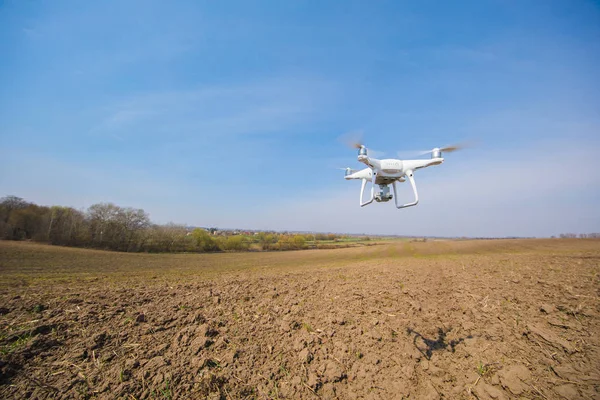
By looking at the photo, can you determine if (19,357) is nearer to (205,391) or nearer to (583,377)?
(205,391)

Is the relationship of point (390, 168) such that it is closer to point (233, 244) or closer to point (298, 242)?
point (233, 244)

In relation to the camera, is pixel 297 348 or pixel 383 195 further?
pixel 383 195

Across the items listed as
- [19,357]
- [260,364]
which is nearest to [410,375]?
[260,364]

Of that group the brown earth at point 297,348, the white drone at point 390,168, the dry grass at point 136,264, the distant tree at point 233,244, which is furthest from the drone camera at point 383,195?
the distant tree at point 233,244

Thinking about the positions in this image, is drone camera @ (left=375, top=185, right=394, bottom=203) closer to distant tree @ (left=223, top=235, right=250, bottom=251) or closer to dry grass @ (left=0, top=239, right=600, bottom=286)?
dry grass @ (left=0, top=239, right=600, bottom=286)

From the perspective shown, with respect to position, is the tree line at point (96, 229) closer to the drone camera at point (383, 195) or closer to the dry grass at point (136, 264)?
the dry grass at point (136, 264)

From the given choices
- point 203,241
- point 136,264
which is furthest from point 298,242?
point 136,264
